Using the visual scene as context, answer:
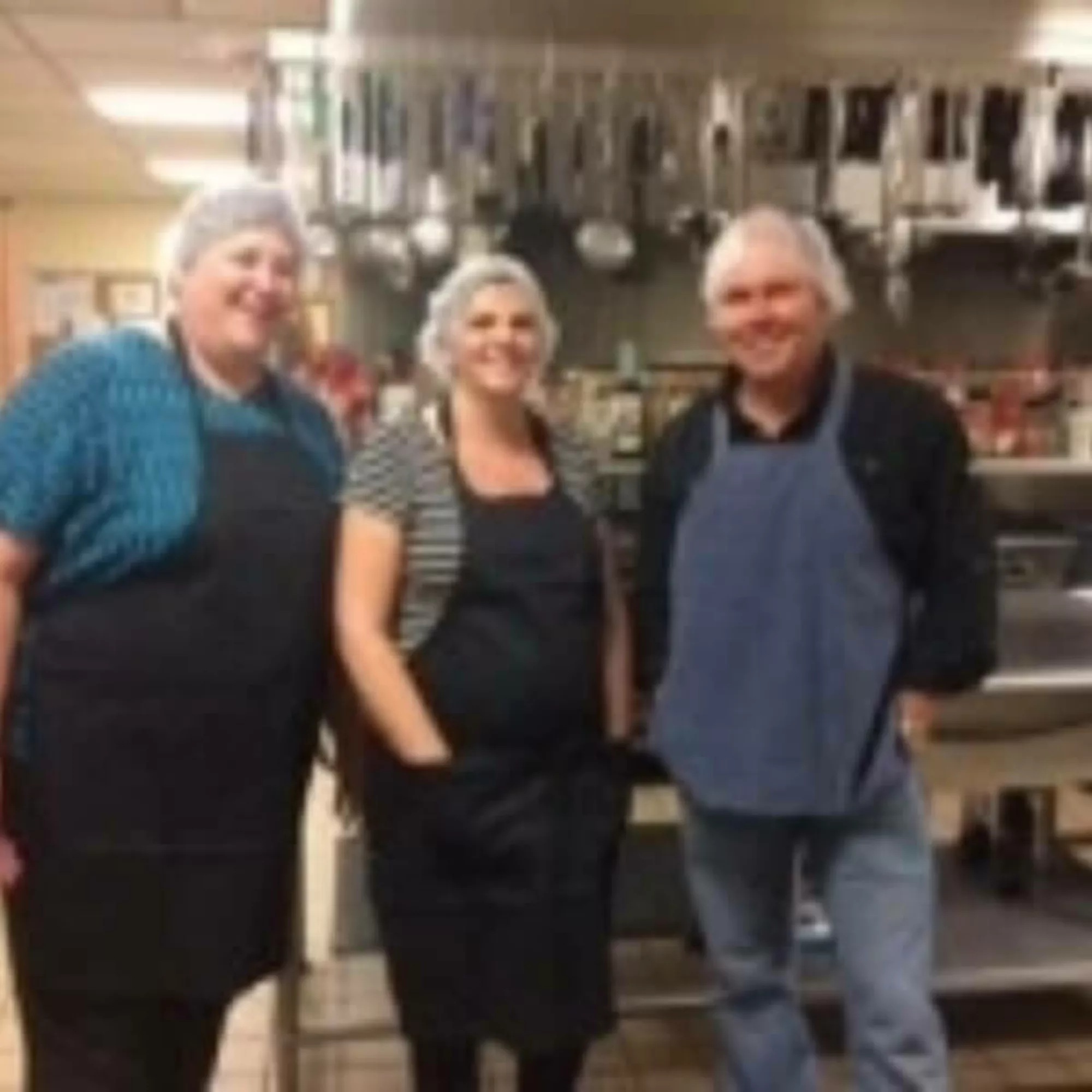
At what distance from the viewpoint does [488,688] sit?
73.7 inches

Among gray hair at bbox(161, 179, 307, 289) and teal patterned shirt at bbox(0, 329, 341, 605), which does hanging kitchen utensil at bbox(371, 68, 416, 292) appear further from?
teal patterned shirt at bbox(0, 329, 341, 605)

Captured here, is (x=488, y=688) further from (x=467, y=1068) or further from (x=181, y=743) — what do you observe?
(x=467, y=1068)

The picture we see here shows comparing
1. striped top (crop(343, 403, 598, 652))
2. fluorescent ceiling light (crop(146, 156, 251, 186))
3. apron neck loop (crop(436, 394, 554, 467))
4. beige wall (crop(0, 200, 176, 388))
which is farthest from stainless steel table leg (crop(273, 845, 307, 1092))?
beige wall (crop(0, 200, 176, 388))

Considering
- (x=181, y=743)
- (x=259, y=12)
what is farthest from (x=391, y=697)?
(x=259, y=12)

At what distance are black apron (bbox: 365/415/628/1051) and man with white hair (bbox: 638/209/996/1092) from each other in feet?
0.42

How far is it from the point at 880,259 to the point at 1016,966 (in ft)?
3.84

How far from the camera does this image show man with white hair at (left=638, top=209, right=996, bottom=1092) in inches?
75.4

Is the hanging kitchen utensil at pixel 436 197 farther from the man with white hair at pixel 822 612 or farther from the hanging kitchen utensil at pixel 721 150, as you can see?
the man with white hair at pixel 822 612

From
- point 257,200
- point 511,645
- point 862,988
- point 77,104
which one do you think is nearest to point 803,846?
point 862,988

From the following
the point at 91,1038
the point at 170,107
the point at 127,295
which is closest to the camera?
the point at 91,1038

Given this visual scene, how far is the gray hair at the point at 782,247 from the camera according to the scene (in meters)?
1.91

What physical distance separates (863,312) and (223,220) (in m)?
1.61

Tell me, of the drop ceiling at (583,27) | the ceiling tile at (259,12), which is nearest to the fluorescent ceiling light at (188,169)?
the drop ceiling at (583,27)

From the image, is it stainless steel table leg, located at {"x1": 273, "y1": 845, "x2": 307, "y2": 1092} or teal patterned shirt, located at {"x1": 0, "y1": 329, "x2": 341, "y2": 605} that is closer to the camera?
teal patterned shirt, located at {"x1": 0, "y1": 329, "x2": 341, "y2": 605}
